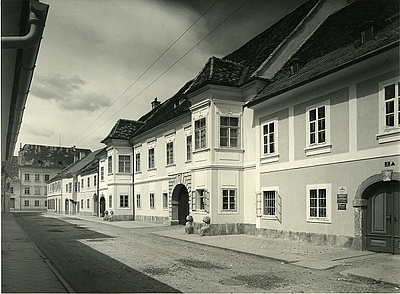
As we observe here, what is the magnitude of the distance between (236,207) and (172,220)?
7.78 meters

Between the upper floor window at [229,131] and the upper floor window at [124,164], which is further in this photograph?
the upper floor window at [124,164]

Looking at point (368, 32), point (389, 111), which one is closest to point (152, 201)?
point (368, 32)

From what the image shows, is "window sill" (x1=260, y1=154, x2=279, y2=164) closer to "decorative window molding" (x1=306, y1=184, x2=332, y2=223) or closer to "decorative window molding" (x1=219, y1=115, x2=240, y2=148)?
"decorative window molding" (x1=219, y1=115, x2=240, y2=148)

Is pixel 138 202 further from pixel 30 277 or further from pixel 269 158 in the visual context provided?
pixel 30 277

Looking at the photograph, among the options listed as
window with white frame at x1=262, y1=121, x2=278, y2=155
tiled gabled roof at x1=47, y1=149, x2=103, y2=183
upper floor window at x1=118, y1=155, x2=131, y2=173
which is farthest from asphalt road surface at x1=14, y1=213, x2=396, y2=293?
tiled gabled roof at x1=47, y1=149, x2=103, y2=183

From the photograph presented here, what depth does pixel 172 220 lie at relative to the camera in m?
25.1

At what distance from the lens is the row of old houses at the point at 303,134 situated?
448 inches

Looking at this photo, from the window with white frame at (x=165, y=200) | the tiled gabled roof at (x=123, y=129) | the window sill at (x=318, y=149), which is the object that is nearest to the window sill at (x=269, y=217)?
the window sill at (x=318, y=149)

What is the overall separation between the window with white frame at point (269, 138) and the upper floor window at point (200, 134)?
121 inches

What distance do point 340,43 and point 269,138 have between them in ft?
15.3

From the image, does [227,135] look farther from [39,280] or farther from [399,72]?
[39,280]

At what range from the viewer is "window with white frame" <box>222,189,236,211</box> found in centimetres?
1833

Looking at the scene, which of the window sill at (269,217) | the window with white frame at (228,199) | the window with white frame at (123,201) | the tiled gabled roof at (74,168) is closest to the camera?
the window sill at (269,217)

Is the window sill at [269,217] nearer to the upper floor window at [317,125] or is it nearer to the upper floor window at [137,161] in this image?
the upper floor window at [317,125]
